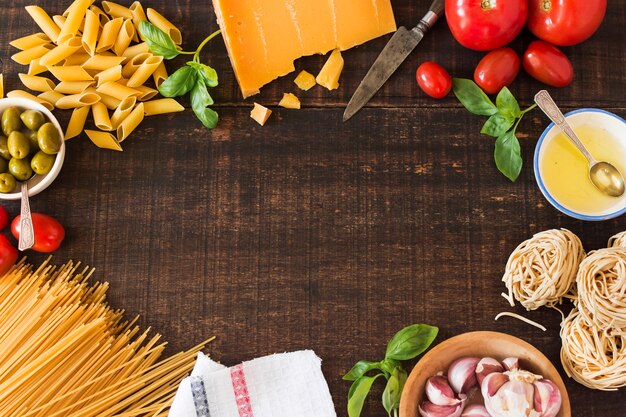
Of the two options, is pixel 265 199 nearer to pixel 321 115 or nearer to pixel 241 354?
pixel 321 115

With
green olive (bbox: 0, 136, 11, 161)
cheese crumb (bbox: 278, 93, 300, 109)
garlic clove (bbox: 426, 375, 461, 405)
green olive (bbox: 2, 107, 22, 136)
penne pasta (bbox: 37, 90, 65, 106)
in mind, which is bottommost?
garlic clove (bbox: 426, 375, 461, 405)

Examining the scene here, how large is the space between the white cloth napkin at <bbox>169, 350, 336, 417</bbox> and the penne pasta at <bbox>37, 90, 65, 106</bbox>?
0.74 metres

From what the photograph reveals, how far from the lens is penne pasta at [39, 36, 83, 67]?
1817 mm

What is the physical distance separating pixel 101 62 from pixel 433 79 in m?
0.83

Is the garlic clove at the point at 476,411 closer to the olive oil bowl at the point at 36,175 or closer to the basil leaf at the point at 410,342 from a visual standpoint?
the basil leaf at the point at 410,342

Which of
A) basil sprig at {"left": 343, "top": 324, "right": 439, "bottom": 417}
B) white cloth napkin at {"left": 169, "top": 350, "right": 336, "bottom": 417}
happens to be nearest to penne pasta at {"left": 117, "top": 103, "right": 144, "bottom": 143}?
white cloth napkin at {"left": 169, "top": 350, "right": 336, "bottom": 417}

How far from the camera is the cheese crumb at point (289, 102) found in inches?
73.5

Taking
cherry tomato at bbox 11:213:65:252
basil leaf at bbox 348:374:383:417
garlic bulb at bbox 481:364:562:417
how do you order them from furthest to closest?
cherry tomato at bbox 11:213:65:252
basil leaf at bbox 348:374:383:417
garlic bulb at bbox 481:364:562:417

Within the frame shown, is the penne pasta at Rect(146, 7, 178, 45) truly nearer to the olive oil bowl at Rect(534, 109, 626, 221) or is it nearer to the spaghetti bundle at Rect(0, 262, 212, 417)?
the spaghetti bundle at Rect(0, 262, 212, 417)

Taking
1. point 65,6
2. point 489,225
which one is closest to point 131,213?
point 65,6

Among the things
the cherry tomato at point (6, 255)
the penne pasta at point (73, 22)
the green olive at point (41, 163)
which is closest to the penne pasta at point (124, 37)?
the penne pasta at point (73, 22)

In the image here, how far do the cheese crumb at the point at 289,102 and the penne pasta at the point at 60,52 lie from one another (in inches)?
20.8

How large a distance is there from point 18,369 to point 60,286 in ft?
0.70

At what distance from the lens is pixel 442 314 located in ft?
5.89
